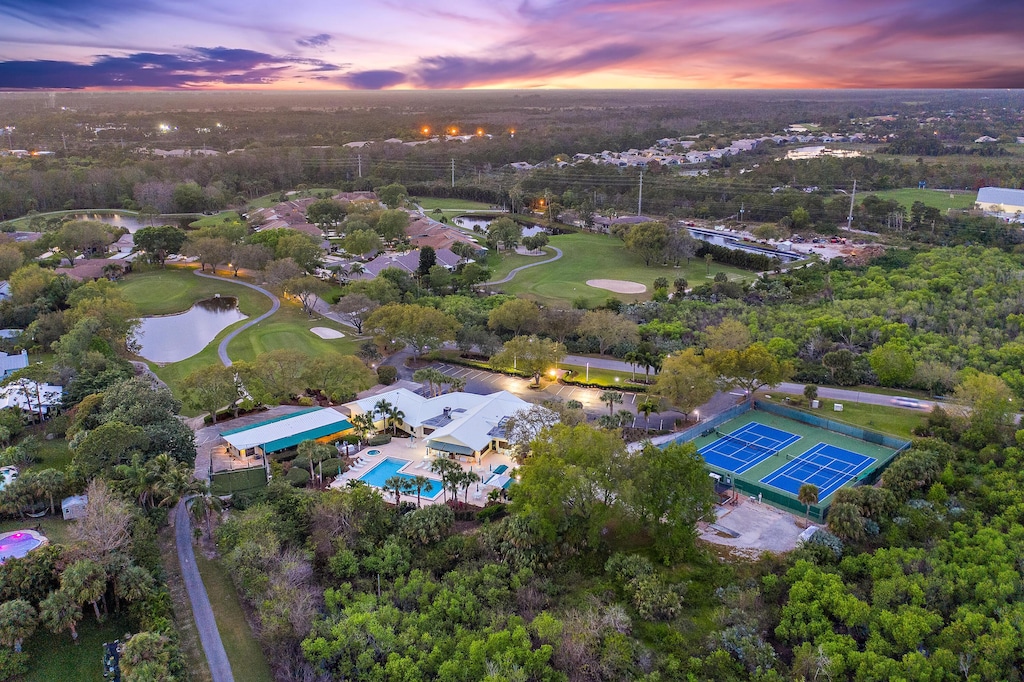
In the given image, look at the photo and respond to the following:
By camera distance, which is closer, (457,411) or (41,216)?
(457,411)

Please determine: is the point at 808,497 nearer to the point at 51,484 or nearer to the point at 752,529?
the point at 752,529

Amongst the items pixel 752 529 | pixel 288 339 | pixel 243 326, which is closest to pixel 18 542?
pixel 288 339

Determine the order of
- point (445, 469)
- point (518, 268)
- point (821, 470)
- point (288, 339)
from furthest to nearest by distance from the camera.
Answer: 1. point (518, 268)
2. point (288, 339)
3. point (821, 470)
4. point (445, 469)

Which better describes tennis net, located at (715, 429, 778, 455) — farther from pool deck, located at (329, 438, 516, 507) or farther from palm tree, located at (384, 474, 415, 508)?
palm tree, located at (384, 474, 415, 508)

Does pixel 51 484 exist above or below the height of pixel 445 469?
below

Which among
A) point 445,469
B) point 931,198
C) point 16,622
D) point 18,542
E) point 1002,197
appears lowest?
point 18,542

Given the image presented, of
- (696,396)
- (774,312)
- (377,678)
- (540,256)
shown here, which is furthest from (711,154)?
(377,678)

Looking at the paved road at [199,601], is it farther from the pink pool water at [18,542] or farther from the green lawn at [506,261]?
the green lawn at [506,261]
